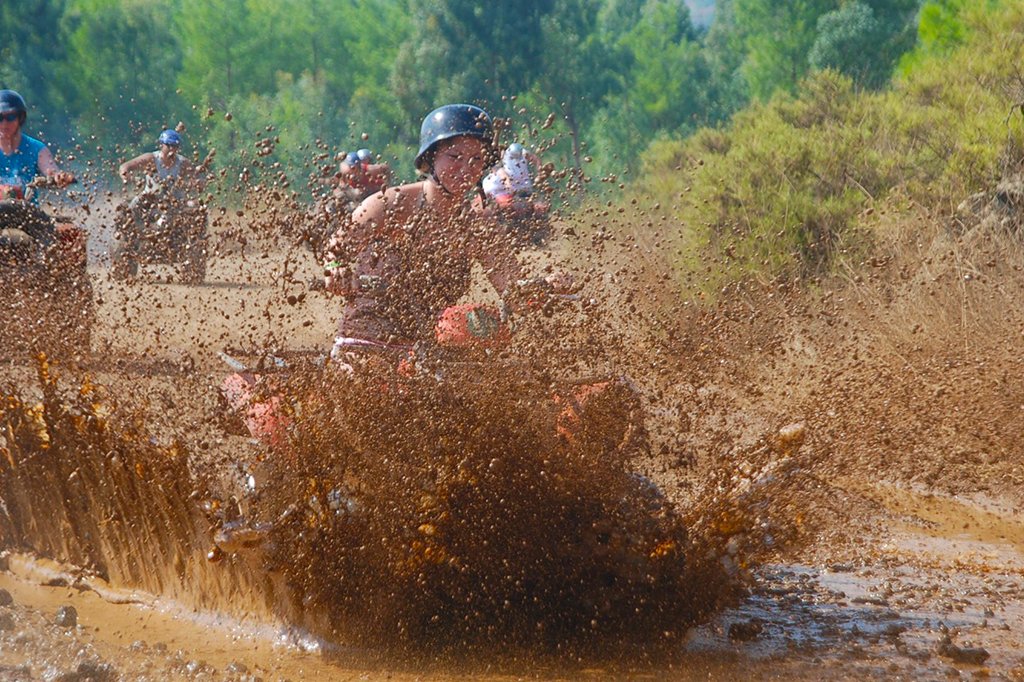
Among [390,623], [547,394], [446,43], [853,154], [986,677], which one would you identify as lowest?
[986,677]

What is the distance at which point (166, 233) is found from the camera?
4906 mm

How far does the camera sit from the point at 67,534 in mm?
5512

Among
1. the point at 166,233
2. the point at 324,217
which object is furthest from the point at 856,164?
the point at 166,233

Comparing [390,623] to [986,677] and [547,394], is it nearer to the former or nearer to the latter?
[547,394]

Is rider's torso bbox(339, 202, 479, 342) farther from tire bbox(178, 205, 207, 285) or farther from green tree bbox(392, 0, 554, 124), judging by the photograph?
green tree bbox(392, 0, 554, 124)

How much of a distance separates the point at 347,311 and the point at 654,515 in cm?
134

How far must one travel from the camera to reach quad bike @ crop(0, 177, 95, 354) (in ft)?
17.6

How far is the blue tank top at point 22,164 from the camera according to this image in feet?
23.3

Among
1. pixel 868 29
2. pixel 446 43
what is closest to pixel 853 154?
pixel 868 29

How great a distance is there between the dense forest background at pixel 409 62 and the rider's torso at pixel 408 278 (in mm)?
19616

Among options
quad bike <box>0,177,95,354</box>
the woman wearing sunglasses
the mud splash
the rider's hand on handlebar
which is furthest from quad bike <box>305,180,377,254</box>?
the woman wearing sunglasses

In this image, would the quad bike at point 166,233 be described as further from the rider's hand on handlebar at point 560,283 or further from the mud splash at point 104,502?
the rider's hand on handlebar at point 560,283

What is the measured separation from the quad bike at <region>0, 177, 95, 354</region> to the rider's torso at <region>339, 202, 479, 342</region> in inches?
55.4

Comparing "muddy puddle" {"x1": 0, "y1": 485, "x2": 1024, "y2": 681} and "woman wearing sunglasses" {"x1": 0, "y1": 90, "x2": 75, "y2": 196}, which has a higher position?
"woman wearing sunglasses" {"x1": 0, "y1": 90, "x2": 75, "y2": 196}
